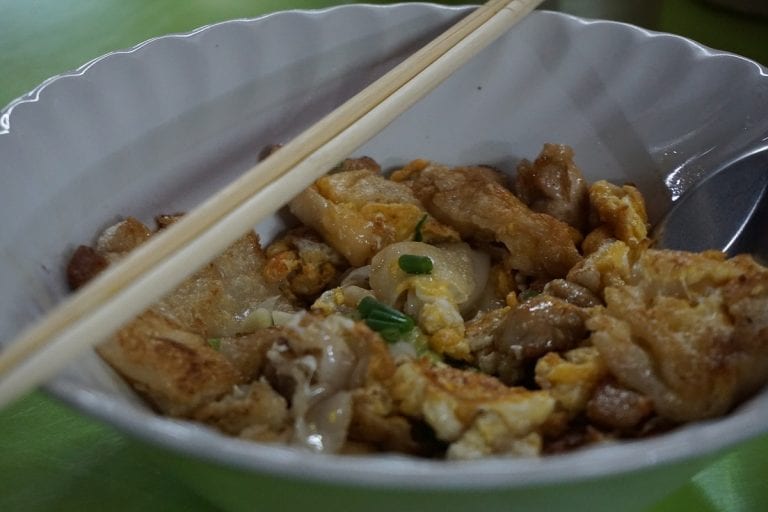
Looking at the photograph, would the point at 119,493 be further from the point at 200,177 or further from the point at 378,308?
the point at 200,177

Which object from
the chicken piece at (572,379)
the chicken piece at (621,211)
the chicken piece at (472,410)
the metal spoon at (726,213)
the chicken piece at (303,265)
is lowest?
the metal spoon at (726,213)

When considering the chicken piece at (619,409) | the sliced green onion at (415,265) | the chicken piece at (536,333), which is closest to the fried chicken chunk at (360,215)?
the sliced green onion at (415,265)

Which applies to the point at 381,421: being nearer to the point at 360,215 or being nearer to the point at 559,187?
the point at 360,215

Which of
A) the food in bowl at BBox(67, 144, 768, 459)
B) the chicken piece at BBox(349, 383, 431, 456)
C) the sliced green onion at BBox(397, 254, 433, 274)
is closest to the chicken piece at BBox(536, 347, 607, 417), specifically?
the food in bowl at BBox(67, 144, 768, 459)

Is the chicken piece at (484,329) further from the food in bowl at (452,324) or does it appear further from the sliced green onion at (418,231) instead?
the sliced green onion at (418,231)

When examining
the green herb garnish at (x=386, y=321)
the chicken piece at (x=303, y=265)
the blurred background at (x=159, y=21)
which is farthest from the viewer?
the blurred background at (x=159, y=21)

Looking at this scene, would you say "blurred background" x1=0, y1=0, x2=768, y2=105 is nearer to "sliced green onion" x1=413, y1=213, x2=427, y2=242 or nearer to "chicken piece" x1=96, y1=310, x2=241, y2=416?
"sliced green onion" x1=413, y1=213, x2=427, y2=242

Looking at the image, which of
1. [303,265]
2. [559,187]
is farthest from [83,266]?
[559,187]
